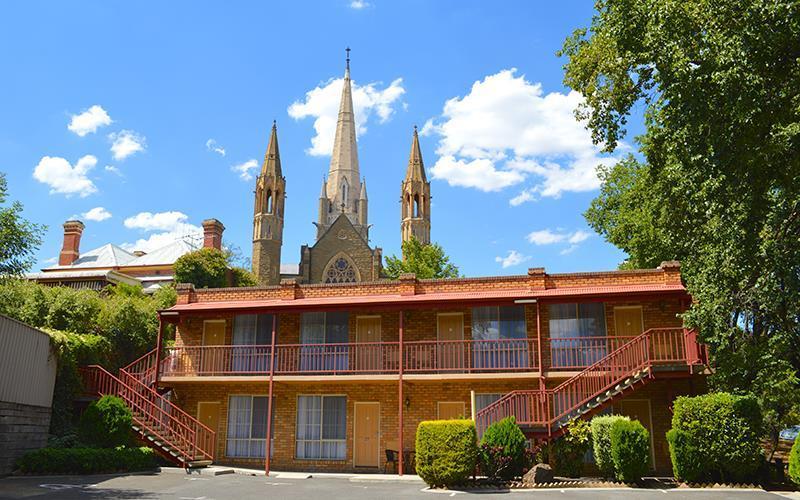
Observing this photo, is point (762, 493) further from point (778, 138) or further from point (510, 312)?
point (510, 312)

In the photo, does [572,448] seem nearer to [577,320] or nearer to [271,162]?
[577,320]

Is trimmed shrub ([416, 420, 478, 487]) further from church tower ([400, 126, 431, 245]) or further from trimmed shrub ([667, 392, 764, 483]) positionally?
church tower ([400, 126, 431, 245])

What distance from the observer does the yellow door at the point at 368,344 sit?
841 inches

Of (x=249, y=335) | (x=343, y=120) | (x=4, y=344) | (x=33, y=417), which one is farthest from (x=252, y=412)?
(x=343, y=120)

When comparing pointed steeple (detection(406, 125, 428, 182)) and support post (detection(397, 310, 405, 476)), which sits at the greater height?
pointed steeple (detection(406, 125, 428, 182))

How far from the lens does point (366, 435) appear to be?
21.2 metres

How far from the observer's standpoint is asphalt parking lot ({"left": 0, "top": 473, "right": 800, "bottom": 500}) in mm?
13852

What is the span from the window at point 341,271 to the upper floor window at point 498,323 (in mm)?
38451

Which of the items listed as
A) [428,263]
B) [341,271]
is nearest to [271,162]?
[341,271]

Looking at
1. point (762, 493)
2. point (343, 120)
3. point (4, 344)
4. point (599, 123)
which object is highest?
point (343, 120)

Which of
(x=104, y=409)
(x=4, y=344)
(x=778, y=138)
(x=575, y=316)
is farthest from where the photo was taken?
(x=575, y=316)

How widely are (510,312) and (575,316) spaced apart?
1890 mm

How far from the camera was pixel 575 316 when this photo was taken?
68.2 ft

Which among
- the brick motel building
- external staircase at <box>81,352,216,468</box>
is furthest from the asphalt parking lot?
the brick motel building
